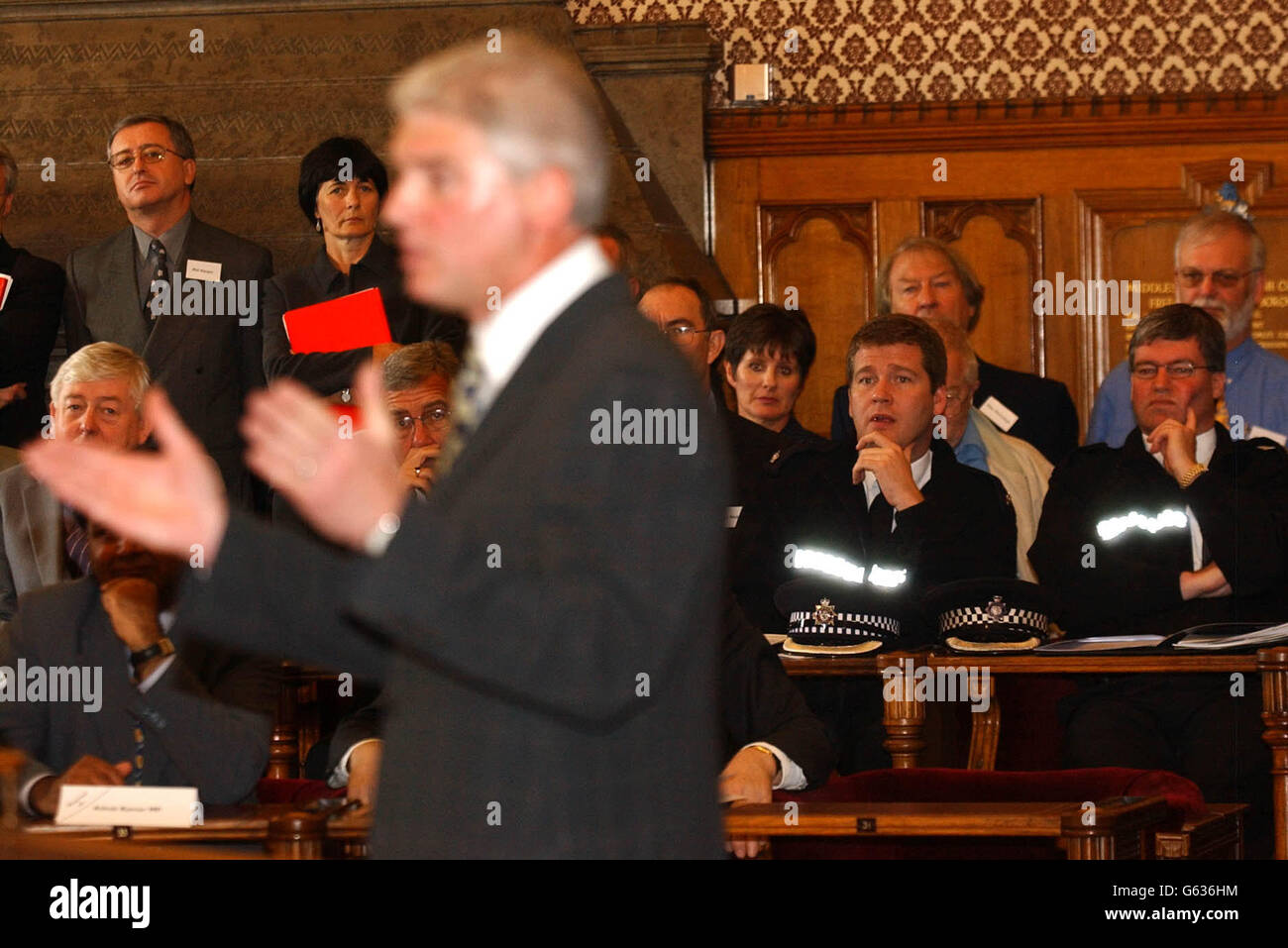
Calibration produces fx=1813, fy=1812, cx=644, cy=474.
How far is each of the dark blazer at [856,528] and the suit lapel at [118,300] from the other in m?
2.43

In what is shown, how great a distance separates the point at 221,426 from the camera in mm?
5988

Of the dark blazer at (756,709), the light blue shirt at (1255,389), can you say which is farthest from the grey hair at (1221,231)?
the dark blazer at (756,709)

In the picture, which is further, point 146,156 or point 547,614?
point 146,156

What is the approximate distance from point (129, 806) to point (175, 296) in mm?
3444

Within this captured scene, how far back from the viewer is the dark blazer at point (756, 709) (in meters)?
3.46

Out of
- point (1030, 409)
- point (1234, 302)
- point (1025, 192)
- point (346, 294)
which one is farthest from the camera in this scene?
point (1025, 192)

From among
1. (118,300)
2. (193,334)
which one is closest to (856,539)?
(193,334)

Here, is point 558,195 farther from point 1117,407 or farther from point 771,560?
point 1117,407

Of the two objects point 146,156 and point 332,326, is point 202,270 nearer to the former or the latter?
point 146,156

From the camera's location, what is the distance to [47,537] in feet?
15.9

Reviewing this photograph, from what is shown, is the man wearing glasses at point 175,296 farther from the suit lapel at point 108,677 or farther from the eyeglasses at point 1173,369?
the eyeglasses at point 1173,369

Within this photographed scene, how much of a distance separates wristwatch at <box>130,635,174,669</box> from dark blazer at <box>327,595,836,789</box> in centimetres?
40
